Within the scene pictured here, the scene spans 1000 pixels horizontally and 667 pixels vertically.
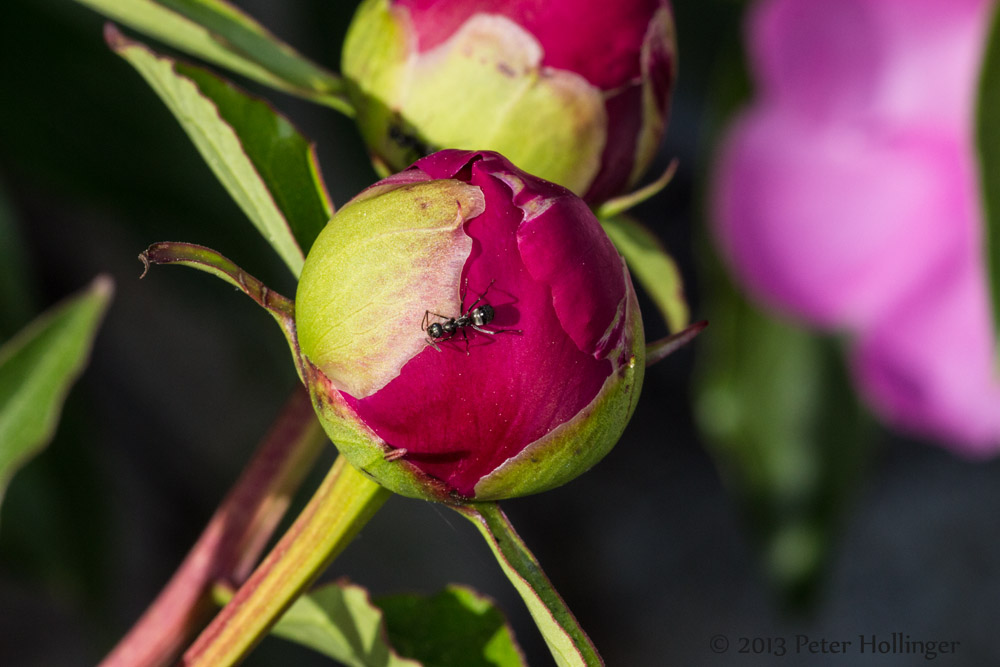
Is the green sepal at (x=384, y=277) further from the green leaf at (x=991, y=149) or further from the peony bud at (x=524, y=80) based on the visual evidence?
the green leaf at (x=991, y=149)

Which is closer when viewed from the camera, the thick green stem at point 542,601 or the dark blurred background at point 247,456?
the thick green stem at point 542,601

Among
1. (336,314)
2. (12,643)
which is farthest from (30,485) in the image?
(336,314)

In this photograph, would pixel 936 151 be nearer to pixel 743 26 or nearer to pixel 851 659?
pixel 743 26

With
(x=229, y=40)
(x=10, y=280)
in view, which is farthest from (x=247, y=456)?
(x=229, y=40)

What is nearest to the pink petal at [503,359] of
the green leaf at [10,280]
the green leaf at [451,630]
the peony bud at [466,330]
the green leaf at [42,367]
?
the peony bud at [466,330]

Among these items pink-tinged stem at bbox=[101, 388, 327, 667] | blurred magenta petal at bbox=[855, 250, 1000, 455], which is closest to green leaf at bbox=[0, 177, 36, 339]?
pink-tinged stem at bbox=[101, 388, 327, 667]
